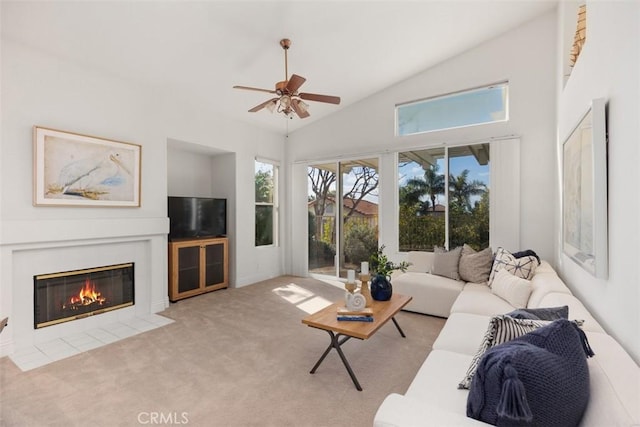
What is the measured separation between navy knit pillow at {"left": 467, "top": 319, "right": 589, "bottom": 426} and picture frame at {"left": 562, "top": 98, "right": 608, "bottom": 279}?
31.9 inches

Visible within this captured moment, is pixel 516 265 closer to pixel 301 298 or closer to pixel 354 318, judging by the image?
pixel 354 318

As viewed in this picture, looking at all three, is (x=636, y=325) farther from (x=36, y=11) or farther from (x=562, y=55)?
(x=36, y=11)

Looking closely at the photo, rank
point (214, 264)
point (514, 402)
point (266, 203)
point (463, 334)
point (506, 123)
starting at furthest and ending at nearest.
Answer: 1. point (266, 203)
2. point (214, 264)
3. point (506, 123)
4. point (463, 334)
5. point (514, 402)

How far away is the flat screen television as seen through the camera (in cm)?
436

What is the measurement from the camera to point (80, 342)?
9.79ft

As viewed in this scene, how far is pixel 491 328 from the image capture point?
1.46 m

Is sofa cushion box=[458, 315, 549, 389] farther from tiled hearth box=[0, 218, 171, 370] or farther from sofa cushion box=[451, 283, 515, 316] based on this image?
tiled hearth box=[0, 218, 171, 370]

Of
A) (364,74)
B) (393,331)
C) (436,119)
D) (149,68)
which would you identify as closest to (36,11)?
(149,68)

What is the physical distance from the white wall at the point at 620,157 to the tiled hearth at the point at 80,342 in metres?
3.87

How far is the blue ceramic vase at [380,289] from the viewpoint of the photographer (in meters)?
2.95

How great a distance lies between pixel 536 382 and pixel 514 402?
104mm

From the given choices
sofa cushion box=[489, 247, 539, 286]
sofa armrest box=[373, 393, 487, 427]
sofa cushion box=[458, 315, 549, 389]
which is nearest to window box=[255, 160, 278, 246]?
sofa cushion box=[489, 247, 539, 286]

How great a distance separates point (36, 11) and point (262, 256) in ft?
13.7

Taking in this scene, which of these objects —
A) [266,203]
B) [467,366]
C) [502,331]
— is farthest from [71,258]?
[502,331]
